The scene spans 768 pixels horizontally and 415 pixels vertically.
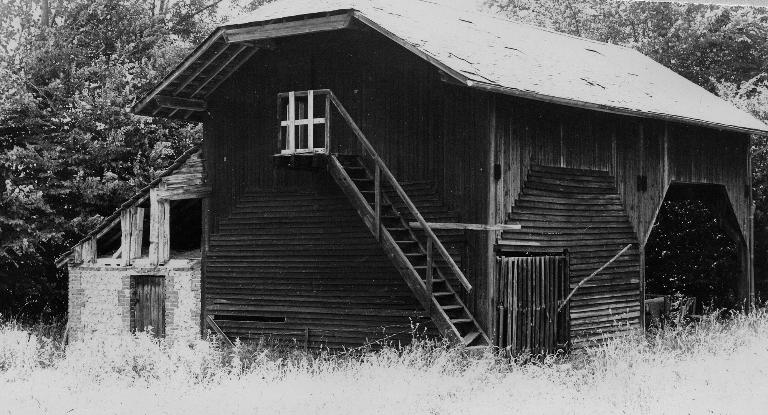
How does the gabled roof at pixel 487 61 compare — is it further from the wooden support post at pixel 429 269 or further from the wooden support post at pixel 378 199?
the wooden support post at pixel 429 269

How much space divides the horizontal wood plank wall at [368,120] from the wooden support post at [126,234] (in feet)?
7.94

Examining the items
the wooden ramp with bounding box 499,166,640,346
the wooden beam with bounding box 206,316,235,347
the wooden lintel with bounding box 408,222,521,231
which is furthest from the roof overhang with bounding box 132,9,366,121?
the wooden ramp with bounding box 499,166,640,346

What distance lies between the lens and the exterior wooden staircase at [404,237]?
48.7 feet

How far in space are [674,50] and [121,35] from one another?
15462 millimetres

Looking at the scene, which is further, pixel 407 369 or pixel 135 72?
pixel 135 72

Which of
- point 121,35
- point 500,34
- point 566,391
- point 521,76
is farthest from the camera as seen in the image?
point 121,35

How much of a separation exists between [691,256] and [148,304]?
13577mm

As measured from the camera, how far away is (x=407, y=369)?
13.5 m

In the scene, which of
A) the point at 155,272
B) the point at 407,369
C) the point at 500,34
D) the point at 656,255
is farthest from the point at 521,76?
the point at 656,255

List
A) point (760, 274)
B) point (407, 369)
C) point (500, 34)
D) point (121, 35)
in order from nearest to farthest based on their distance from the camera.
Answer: point (407, 369), point (500, 34), point (760, 274), point (121, 35)

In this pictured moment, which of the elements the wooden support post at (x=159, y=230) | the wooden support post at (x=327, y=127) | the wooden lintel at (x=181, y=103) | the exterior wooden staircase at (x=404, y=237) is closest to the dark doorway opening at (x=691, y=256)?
the exterior wooden staircase at (x=404, y=237)

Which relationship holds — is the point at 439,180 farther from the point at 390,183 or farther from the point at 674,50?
the point at 674,50

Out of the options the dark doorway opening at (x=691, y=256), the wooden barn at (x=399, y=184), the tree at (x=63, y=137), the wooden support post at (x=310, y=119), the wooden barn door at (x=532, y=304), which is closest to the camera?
the wooden barn door at (x=532, y=304)

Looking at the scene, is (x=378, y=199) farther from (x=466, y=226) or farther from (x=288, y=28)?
(x=288, y=28)
